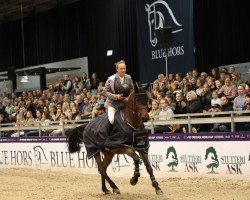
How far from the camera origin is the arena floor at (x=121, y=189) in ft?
31.3

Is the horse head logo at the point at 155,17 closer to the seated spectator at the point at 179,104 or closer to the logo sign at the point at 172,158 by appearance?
the seated spectator at the point at 179,104

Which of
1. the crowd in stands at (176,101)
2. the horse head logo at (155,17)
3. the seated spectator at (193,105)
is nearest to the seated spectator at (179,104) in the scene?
the crowd in stands at (176,101)

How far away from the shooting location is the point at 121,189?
36.0 feet

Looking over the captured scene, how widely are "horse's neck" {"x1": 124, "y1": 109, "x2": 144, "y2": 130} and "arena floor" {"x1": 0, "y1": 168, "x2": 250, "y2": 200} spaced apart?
125 centimetres

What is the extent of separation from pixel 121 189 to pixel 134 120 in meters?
2.24

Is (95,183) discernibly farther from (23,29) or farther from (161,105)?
(23,29)

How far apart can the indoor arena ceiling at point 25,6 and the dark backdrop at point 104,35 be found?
1.23 feet

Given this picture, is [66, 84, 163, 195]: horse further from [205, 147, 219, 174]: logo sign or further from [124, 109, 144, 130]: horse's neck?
[205, 147, 219, 174]: logo sign

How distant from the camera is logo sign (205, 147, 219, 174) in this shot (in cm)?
1127

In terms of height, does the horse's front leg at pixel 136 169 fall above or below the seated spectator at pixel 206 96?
below

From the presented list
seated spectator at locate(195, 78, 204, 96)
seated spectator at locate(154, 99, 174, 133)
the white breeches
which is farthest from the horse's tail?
seated spectator at locate(195, 78, 204, 96)

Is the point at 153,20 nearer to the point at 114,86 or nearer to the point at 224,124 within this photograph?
the point at 224,124

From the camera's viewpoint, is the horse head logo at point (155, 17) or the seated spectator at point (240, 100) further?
the horse head logo at point (155, 17)

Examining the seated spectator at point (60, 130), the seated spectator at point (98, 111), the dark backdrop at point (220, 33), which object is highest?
the dark backdrop at point (220, 33)
